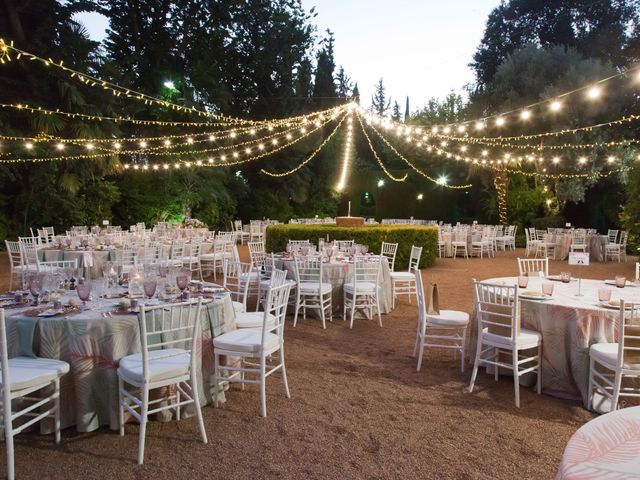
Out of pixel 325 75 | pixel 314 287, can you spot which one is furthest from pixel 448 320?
pixel 325 75

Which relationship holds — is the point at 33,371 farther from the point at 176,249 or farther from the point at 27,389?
the point at 176,249

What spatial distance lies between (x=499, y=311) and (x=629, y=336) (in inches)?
40.4

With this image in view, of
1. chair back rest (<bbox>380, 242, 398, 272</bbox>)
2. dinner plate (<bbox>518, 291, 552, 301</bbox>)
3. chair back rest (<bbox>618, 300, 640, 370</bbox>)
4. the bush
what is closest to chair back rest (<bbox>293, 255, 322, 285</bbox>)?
chair back rest (<bbox>380, 242, 398, 272</bbox>)

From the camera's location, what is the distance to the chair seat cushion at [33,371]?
2824 millimetres

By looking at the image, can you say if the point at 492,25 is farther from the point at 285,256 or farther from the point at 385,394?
the point at 385,394

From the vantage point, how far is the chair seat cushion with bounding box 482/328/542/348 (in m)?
3.84

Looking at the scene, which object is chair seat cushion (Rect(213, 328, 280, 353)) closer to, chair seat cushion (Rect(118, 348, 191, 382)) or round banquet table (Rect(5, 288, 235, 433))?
chair seat cushion (Rect(118, 348, 191, 382))

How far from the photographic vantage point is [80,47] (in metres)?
13.8

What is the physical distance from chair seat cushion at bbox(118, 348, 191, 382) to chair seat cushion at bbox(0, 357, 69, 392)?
37 centimetres

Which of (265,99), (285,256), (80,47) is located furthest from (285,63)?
(285,256)

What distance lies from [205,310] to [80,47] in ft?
43.2

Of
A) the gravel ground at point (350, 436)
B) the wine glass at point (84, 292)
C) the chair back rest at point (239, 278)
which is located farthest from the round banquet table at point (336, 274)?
the wine glass at point (84, 292)

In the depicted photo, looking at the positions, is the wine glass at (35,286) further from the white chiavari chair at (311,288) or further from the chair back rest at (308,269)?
the chair back rest at (308,269)

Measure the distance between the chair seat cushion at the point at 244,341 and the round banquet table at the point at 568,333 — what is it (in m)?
2.14
